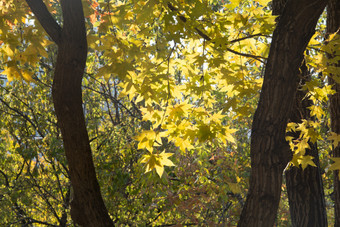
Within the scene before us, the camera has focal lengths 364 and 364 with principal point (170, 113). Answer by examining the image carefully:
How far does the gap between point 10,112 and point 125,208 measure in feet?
9.65

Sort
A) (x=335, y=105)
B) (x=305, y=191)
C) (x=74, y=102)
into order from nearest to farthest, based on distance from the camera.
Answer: (x=74, y=102), (x=335, y=105), (x=305, y=191)

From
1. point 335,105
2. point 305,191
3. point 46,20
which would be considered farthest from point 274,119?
point 46,20

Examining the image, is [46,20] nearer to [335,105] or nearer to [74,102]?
[74,102]

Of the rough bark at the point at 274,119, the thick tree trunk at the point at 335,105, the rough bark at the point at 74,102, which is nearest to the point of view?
the rough bark at the point at 74,102

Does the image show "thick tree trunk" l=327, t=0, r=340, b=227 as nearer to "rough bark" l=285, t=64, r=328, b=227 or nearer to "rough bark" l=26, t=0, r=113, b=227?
"rough bark" l=285, t=64, r=328, b=227

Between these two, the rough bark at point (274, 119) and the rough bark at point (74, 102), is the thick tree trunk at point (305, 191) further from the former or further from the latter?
the rough bark at point (74, 102)

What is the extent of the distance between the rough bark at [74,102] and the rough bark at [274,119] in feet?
3.66

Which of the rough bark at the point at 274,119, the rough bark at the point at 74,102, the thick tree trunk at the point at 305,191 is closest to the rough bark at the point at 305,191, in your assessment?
the thick tree trunk at the point at 305,191

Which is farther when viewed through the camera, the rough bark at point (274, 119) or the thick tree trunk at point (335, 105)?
the thick tree trunk at point (335, 105)

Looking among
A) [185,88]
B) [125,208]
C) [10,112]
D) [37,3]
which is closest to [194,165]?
[125,208]

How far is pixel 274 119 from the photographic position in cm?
258

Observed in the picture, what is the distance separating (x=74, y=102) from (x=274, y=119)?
139 cm

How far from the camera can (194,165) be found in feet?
16.5

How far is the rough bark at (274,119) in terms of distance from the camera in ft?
8.32
